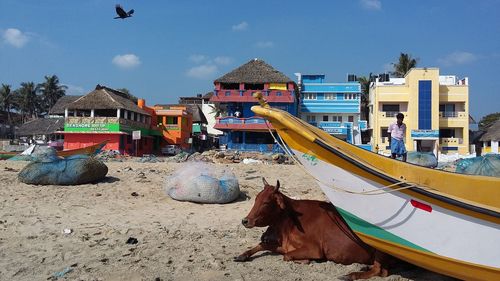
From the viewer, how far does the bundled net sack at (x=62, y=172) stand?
32.9 feet

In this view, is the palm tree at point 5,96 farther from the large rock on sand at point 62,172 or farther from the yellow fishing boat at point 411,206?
the yellow fishing boat at point 411,206

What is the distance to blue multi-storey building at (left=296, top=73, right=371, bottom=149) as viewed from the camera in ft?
138

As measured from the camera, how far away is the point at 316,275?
Result: 423 cm

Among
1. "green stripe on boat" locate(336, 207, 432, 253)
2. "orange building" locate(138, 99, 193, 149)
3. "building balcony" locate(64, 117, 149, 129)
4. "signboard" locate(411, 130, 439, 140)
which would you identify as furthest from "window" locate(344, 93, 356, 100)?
"green stripe on boat" locate(336, 207, 432, 253)

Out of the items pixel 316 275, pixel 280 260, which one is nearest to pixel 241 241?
pixel 280 260

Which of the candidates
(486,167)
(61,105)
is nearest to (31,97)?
(61,105)

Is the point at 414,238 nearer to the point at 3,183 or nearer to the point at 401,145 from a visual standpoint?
the point at 401,145

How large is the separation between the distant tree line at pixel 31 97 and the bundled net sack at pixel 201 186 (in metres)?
64.8

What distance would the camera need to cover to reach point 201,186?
8.48m

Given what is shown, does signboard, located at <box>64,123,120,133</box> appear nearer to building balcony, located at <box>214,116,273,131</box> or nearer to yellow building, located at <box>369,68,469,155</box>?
building balcony, located at <box>214,116,273,131</box>

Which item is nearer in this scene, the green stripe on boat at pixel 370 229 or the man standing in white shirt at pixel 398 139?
the green stripe on boat at pixel 370 229

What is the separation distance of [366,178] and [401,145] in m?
4.76

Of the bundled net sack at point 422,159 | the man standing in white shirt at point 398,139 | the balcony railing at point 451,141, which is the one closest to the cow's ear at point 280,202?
the man standing in white shirt at point 398,139

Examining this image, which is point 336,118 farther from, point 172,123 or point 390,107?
point 172,123
